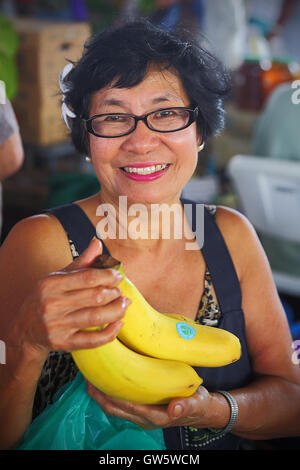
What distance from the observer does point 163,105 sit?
1.31m

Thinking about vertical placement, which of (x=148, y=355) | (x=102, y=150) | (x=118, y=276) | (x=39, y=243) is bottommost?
(x=148, y=355)

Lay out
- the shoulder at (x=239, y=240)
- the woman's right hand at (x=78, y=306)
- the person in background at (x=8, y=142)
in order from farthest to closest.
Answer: the person in background at (x=8, y=142)
the shoulder at (x=239, y=240)
the woman's right hand at (x=78, y=306)

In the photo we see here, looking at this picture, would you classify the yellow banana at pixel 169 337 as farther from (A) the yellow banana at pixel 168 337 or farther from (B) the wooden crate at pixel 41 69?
(B) the wooden crate at pixel 41 69

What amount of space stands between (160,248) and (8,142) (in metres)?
0.87

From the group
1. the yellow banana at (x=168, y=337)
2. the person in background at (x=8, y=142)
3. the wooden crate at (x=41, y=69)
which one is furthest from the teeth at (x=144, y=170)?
the wooden crate at (x=41, y=69)

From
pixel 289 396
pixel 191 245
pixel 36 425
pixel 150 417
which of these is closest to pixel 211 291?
pixel 191 245

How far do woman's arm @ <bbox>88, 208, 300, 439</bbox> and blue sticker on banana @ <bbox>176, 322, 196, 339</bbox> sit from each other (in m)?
0.22

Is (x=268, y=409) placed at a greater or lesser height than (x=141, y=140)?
lesser

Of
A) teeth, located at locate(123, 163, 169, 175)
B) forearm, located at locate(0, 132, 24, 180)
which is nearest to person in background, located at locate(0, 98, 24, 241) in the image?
forearm, located at locate(0, 132, 24, 180)

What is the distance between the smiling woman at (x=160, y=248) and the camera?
1.23 m

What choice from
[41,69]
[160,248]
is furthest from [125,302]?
[41,69]

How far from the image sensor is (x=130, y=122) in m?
1.30

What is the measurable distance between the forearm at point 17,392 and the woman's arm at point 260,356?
382 millimetres

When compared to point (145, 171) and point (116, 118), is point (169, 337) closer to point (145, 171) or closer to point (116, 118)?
point (145, 171)
